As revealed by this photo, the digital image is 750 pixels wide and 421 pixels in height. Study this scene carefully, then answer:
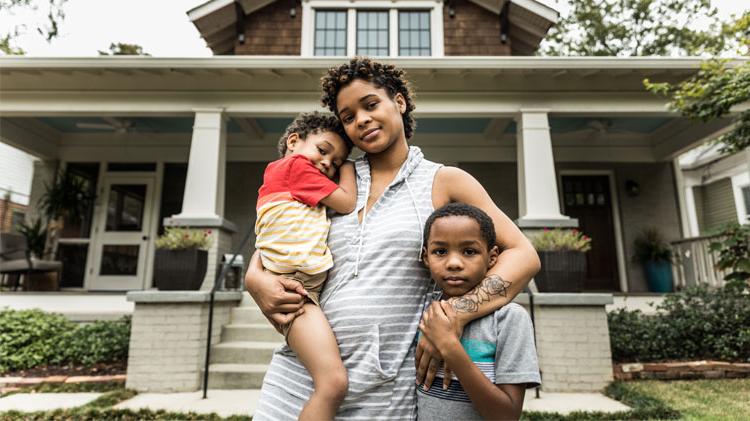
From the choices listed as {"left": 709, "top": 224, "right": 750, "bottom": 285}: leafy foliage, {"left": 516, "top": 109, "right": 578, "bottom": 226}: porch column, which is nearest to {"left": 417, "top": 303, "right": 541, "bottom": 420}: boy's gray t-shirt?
{"left": 516, "top": 109, "right": 578, "bottom": 226}: porch column

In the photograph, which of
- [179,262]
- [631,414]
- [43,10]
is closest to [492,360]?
[631,414]

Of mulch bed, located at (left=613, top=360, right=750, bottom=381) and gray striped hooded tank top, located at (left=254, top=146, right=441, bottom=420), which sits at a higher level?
gray striped hooded tank top, located at (left=254, top=146, right=441, bottom=420)

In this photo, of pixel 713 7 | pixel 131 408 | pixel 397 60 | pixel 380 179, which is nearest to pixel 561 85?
pixel 397 60

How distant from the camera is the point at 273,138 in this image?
322 inches

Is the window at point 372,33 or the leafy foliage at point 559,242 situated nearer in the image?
the leafy foliage at point 559,242

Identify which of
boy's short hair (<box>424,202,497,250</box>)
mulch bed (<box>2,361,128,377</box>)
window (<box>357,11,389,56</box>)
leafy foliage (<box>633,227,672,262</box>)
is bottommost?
mulch bed (<box>2,361,128,377</box>)

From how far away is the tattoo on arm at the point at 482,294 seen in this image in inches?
39.0

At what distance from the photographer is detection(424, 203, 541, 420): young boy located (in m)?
0.93

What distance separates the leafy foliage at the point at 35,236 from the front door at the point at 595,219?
972 cm

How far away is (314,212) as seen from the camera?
1.23m

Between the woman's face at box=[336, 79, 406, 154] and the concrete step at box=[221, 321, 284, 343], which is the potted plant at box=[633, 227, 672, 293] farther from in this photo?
the woman's face at box=[336, 79, 406, 154]

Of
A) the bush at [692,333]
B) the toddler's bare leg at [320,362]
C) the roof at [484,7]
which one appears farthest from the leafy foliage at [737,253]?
the toddler's bare leg at [320,362]

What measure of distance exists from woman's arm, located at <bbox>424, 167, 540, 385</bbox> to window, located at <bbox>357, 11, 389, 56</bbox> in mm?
7569

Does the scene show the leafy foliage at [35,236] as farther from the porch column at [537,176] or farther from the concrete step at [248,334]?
the porch column at [537,176]
